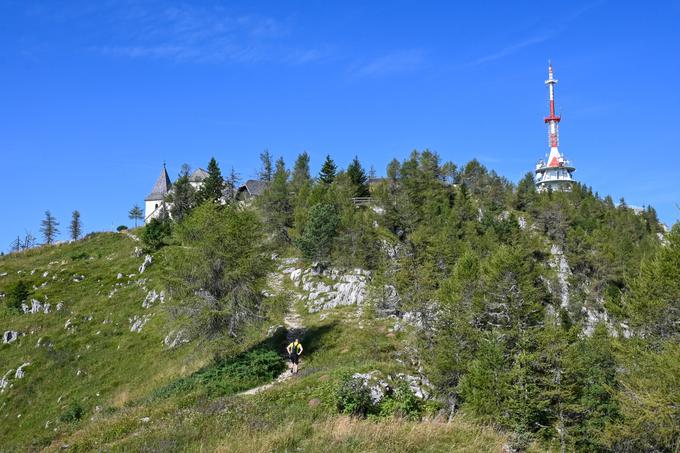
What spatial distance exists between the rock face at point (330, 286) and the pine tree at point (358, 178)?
30845 mm

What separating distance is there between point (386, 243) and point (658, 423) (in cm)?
3690

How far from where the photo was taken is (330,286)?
161 feet

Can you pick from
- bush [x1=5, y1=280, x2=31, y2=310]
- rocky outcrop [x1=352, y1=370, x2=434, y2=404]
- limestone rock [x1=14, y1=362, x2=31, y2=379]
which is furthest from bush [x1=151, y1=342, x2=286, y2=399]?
bush [x1=5, y1=280, x2=31, y2=310]

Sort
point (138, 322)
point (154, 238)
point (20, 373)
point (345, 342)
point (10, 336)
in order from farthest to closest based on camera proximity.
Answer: point (154, 238) → point (10, 336) → point (138, 322) → point (20, 373) → point (345, 342)

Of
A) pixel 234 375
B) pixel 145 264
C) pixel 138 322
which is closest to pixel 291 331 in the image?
pixel 234 375

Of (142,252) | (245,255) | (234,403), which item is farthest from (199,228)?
(142,252)

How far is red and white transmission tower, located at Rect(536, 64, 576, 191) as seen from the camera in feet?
401

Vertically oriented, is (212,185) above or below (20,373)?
above

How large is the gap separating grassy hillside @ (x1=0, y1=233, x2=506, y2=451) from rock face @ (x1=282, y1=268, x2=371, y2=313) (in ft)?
5.86

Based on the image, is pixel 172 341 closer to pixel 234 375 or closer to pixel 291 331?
pixel 291 331

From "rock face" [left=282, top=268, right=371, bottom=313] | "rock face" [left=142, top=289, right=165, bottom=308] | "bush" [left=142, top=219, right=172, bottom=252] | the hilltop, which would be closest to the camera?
the hilltop

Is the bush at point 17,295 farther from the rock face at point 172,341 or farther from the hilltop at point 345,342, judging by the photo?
the rock face at point 172,341

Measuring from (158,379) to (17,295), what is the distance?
112 ft

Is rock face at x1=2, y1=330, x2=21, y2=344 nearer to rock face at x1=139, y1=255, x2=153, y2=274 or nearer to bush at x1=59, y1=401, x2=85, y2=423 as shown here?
rock face at x1=139, y1=255, x2=153, y2=274
